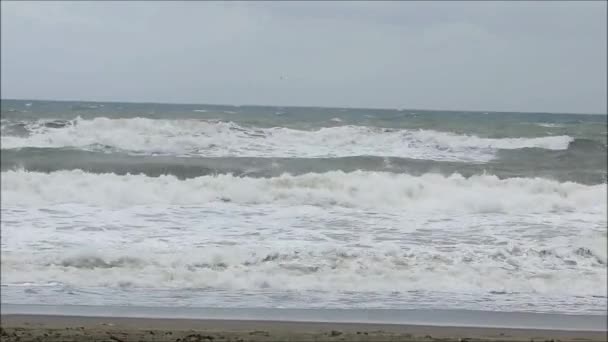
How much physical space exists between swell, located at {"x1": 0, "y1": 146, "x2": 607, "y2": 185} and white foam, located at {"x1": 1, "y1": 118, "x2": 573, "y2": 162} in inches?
48.1

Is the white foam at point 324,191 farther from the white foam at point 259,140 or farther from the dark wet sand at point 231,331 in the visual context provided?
the dark wet sand at point 231,331

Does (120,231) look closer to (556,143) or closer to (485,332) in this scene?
(485,332)

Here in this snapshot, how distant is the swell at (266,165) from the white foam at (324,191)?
1.28 meters

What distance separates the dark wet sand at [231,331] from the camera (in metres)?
5.04

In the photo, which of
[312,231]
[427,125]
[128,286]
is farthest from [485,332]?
[427,125]

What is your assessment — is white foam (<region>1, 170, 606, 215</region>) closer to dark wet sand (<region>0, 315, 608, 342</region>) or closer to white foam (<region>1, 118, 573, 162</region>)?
white foam (<region>1, 118, 573, 162</region>)

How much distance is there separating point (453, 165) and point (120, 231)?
1102 centimetres

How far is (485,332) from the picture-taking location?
5.55 m

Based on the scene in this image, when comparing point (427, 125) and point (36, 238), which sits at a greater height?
point (427, 125)

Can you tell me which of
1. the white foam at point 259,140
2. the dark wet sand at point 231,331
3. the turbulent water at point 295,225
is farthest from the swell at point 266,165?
the dark wet sand at point 231,331

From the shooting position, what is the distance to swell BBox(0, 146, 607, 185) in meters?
16.6

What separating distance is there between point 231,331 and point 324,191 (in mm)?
8188

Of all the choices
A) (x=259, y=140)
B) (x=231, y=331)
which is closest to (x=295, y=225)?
(x=231, y=331)

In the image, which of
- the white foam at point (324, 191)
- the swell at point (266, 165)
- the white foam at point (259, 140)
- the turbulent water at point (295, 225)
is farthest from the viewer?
the white foam at point (259, 140)
